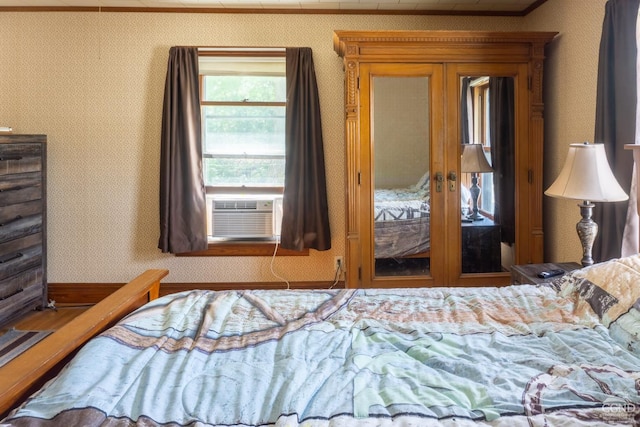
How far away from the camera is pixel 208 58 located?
3693mm

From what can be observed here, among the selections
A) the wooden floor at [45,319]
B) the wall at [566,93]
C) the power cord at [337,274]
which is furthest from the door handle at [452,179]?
the wooden floor at [45,319]

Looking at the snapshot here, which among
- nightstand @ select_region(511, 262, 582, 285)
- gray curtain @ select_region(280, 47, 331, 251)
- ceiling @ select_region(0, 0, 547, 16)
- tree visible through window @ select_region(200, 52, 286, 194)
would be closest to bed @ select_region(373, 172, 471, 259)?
gray curtain @ select_region(280, 47, 331, 251)

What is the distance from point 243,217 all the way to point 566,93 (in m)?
2.40

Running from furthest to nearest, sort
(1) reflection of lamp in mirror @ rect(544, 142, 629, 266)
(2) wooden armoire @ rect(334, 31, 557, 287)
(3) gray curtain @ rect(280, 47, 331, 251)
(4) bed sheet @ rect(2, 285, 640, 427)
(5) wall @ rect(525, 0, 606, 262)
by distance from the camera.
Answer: (3) gray curtain @ rect(280, 47, 331, 251)
(2) wooden armoire @ rect(334, 31, 557, 287)
(5) wall @ rect(525, 0, 606, 262)
(1) reflection of lamp in mirror @ rect(544, 142, 629, 266)
(4) bed sheet @ rect(2, 285, 640, 427)

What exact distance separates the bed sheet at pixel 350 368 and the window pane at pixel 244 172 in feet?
7.11

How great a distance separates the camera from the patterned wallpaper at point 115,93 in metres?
3.68

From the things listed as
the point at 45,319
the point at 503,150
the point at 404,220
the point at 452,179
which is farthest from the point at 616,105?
the point at 45,319

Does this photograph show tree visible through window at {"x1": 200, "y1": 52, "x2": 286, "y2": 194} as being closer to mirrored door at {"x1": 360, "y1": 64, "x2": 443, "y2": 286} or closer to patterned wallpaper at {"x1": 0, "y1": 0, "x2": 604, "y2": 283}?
patterned wallpaper at {"x1": 0, "y1": 0, "x2": 604, "y2": 283}

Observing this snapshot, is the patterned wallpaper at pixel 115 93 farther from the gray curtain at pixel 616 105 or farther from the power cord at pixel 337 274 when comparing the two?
the gray curtain at pixel 616 105

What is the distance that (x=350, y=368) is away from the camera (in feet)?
4.02

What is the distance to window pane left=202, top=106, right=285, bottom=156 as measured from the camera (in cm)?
379

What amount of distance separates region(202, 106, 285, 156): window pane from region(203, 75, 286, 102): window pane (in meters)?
0.07

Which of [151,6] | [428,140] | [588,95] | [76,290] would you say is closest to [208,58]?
[151,6]

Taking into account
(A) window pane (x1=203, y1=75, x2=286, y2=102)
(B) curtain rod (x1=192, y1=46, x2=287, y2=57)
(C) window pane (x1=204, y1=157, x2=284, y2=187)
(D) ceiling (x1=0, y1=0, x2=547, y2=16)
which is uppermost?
(D) ceiling (x1=0, y1=0, x2=547, y2=16)
